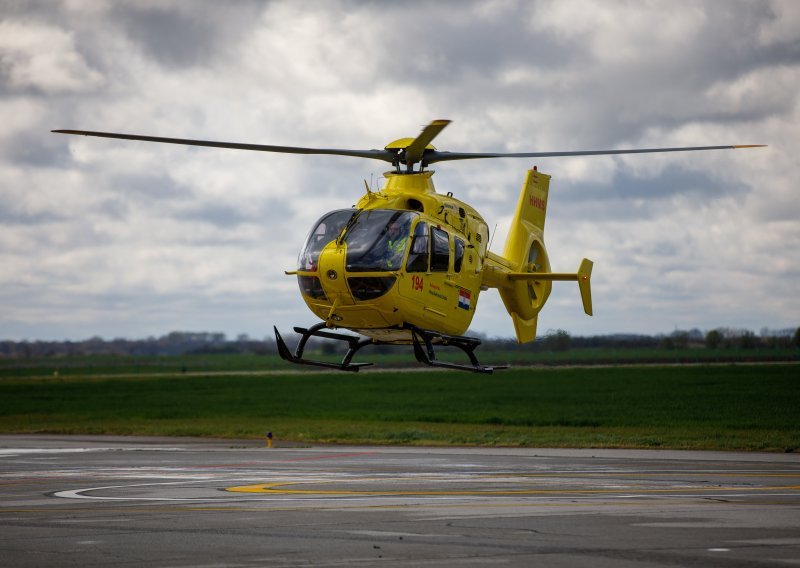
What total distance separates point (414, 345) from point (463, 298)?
2062mm

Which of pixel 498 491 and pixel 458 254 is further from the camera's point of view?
pixel 458 254

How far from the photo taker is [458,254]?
2503 centimetres

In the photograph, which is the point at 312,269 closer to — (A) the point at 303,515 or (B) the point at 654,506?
Result: (A) the point at 303,515

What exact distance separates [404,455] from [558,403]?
91.2 feet

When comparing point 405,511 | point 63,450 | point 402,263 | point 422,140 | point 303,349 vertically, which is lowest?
point 63,450

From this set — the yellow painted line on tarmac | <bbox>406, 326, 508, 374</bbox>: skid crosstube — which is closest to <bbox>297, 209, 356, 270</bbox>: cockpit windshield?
<bbox>406, 326, 508, 374</bbox>: skid crosstube

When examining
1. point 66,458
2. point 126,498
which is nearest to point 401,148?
point 126,498

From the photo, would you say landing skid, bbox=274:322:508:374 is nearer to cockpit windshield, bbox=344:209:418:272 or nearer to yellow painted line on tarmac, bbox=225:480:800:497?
cockpit windshield, bbox=344:209:418:272

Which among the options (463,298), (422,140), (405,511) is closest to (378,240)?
(422,140)

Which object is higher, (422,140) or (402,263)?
(422,140)

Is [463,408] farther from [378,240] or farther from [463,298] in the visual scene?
[378,240]

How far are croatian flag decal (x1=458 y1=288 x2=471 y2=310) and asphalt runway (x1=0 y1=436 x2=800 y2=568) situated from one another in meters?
3.74

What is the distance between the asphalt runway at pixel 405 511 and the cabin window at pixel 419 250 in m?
4.38

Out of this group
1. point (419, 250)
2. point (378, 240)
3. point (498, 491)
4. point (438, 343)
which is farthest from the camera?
point (438, 343)
